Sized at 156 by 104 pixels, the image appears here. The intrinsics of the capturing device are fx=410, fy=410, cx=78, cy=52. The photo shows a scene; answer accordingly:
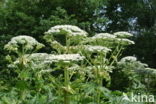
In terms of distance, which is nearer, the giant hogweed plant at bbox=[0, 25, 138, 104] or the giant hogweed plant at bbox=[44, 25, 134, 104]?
the giant hogweed plant at bbox=[0, 25, 138, 104]

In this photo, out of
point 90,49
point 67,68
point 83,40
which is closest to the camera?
point 67,68

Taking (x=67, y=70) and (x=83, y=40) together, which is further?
(x=83, y=40)

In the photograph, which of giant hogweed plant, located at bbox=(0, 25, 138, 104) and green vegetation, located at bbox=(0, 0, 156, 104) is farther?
green vegetation, located at bbox=(0, 0, 156, 104)

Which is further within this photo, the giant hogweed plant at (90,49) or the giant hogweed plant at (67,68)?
the giant hogweed plant at (90,49)

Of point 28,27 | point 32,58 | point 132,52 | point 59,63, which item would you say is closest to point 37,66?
point 32,58

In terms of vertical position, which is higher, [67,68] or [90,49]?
[90,49]

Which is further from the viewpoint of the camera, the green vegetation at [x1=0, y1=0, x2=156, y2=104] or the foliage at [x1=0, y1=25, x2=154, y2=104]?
the green vegetation at [x1=0, y1=0, x2=156, y2=104]

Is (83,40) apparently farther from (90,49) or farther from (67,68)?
(67,68)

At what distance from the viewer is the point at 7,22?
17078 millimetres

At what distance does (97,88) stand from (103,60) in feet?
1.57

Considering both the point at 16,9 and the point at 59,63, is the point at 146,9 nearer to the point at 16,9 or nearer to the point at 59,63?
the point at 16,9

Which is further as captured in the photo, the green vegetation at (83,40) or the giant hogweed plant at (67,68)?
the green vegetation at (83,40)

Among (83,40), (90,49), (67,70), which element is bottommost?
(67,70)

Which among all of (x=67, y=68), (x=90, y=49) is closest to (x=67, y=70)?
(x=67, y=68)
